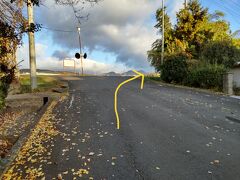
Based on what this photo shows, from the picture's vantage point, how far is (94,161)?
7.09 meters

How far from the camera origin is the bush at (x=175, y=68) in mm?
28308

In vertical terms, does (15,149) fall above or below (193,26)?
below

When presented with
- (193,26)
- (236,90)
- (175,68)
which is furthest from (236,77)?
(193,26)

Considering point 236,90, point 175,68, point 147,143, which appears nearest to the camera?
point 147,143

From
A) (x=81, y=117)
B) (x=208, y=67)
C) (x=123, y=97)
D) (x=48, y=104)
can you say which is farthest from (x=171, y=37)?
(x=81, y=117)

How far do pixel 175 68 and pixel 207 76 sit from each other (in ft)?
14.9

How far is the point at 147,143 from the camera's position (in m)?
8.41

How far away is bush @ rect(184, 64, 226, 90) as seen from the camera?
78.8 feet

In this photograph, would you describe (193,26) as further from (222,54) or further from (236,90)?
(236,90)

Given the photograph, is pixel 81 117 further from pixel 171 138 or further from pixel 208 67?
pixel 208 67

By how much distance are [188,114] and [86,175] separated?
7.21 metres

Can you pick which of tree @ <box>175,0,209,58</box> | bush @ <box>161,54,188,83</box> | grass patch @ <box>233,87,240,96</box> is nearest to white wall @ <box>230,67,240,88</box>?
grass patch @ <box>233,87,240,96</box>

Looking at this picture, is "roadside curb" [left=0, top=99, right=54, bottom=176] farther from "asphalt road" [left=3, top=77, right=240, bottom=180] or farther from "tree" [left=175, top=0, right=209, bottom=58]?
"tree" [left=175, top=0, right=209, bottom=58]

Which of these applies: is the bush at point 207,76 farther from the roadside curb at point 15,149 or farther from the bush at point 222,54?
the roadside curb at point 15,149
